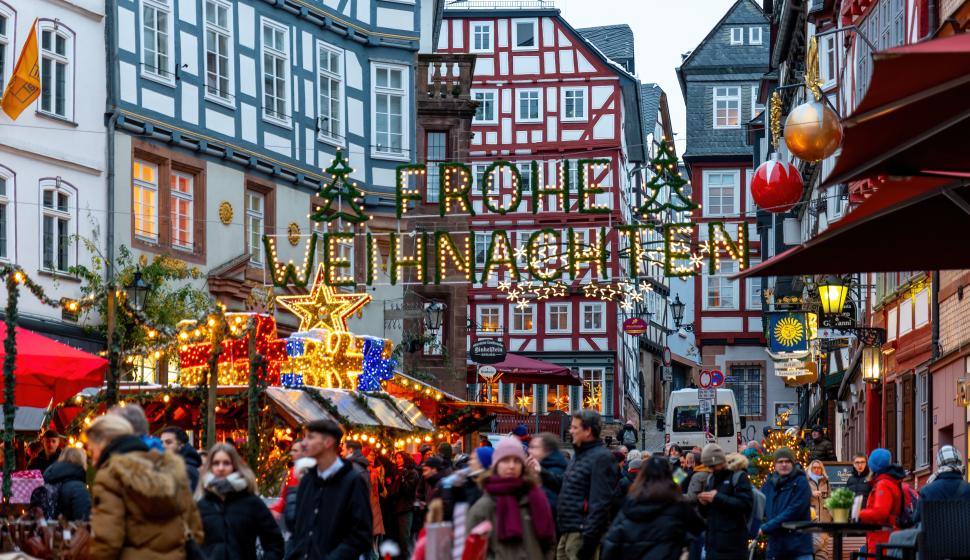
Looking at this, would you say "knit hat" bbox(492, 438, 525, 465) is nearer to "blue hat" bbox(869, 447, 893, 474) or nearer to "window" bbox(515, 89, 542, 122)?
"blue hat" bbox(869, 447, 893, 474)

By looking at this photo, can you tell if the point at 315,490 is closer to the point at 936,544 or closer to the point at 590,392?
the point at 936,544

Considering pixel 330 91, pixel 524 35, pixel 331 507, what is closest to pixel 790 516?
pixel 331 507

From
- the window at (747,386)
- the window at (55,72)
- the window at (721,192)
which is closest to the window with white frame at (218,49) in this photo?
the window at (55,72)

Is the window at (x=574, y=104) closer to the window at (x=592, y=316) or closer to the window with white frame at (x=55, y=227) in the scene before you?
the window at (x=592, y=316)

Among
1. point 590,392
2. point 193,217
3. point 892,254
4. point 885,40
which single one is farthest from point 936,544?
point 590,392

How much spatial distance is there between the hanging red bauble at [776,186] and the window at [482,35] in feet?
159

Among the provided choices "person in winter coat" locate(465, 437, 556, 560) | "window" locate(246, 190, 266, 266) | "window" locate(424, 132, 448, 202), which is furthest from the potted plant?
"window" locate(424, 132, 448, 202)

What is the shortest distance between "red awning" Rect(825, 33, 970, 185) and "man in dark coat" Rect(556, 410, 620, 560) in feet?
13.1

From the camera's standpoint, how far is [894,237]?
9164 millimetres

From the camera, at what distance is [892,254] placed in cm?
947

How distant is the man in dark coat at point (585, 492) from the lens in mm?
12359

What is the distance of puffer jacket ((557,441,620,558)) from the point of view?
1234cm

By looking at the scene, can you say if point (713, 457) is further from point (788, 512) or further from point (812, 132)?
point (812, 132)

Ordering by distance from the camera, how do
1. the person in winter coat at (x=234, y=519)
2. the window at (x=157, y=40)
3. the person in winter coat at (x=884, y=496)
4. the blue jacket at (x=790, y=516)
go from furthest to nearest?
1. the window at (x=157, y=40)
2. the blue jacket at (x=790, y=516)
3. the person in winter coat at (x=884, y=496)
4. the person in winter coat at (x=234, y=519)
